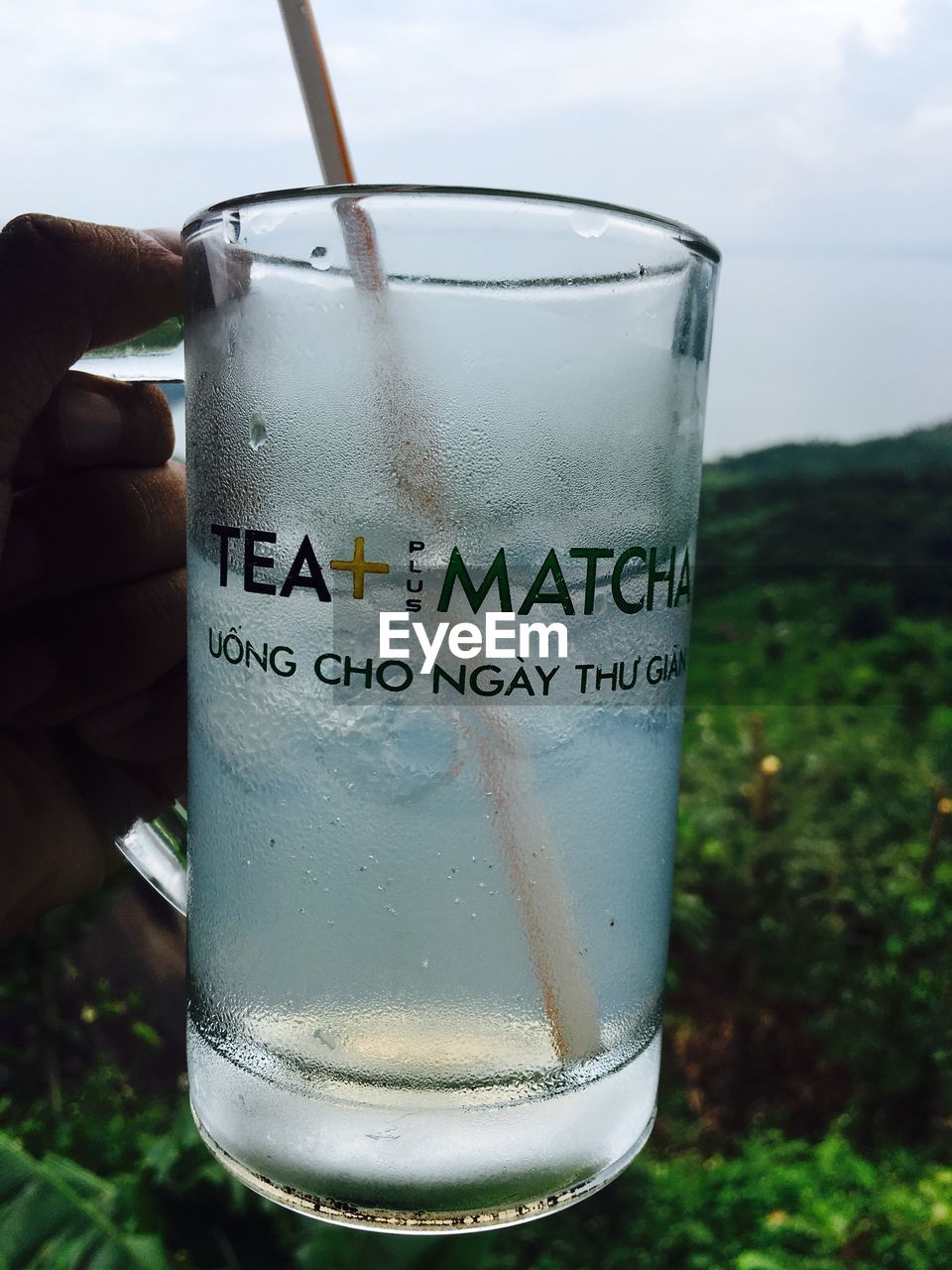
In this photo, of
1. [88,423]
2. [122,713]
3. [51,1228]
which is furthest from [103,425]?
[51,1228]

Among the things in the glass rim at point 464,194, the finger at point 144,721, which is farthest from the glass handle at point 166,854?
the glass rim at point 464,194

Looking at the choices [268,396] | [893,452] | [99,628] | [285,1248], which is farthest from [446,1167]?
[893,452]

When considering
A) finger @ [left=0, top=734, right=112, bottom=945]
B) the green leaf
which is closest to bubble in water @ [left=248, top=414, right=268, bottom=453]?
finger @ [left=0, top=734, right=112, bottom=945]

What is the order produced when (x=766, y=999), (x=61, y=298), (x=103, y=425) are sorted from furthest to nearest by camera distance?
(x=766, y=999) → (x=103, y=425) → (x=61, y=298)

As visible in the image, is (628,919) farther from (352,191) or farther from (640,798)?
(352,191)

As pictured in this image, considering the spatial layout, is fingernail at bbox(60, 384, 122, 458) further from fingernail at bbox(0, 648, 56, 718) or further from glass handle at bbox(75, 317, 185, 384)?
fingernail at bbox(0, 648, 56, 718)

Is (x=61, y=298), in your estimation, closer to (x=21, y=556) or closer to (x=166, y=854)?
(x=21, y=556)
